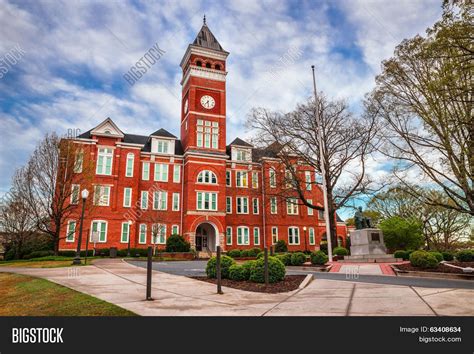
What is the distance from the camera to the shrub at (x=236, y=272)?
10.3m

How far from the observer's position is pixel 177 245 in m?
32.0

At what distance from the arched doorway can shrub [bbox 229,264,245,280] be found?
28684 mm

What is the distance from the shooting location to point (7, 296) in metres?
8.12

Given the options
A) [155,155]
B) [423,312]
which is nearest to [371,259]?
[423,312]

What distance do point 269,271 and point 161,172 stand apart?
1200 inches

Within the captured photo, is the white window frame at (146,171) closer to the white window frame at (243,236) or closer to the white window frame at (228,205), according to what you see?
the white window frame at (228,205)

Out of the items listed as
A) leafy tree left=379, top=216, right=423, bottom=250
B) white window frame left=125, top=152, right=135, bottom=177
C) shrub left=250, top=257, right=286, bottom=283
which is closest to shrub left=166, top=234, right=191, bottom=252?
white window frame left=125, top=152, right=135, bottom=177

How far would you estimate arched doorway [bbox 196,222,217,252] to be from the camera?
1550 inches

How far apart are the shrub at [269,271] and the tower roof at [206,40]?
36781mm

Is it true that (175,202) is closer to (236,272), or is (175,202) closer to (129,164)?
(129,164)

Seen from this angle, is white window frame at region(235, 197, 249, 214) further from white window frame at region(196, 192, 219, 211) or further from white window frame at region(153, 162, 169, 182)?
white window frame at region(153, 162, 169, 182)

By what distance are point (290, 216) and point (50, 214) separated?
28766mm

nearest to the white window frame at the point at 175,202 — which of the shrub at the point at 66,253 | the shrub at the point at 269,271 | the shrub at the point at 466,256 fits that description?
the shrub at the point at 66,253
